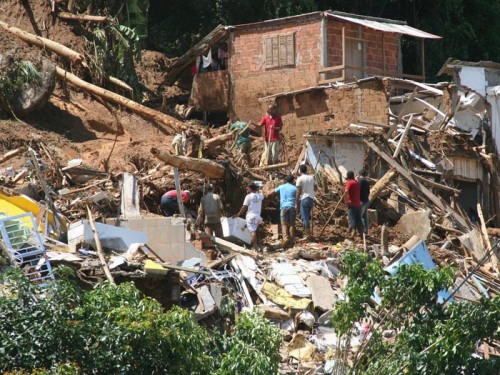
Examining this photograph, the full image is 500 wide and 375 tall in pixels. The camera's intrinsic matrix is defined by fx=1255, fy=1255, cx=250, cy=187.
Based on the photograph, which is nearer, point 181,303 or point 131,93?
point 181,303

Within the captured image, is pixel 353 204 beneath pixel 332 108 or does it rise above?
beneath

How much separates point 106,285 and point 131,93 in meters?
13.5

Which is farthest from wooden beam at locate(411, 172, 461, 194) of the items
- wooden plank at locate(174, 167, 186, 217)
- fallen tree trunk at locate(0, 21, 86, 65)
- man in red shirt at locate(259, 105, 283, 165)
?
fallen tree trunk at locate(0, 21, 86, 65)

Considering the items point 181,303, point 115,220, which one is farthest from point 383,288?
point 115,220

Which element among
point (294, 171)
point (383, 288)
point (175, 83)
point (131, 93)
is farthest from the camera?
point (175, 83)

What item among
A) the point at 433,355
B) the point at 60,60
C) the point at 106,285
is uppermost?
the point at 60,60

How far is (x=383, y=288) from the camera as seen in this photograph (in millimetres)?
16094

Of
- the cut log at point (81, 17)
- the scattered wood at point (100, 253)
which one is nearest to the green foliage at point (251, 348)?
the scattered wood at point (100, 253)

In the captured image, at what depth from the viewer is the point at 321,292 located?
1911 centimetres

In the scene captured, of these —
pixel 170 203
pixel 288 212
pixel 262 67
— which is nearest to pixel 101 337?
pixel 170 203

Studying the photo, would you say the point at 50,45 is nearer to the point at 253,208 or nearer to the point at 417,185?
the point at 253,208

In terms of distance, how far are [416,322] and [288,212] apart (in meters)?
5.70

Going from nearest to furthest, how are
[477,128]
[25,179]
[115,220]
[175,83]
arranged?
[115,220] → [25,179] → [477,128] → [175,83]

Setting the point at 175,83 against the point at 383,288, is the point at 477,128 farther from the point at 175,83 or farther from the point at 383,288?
the point at 383,288
